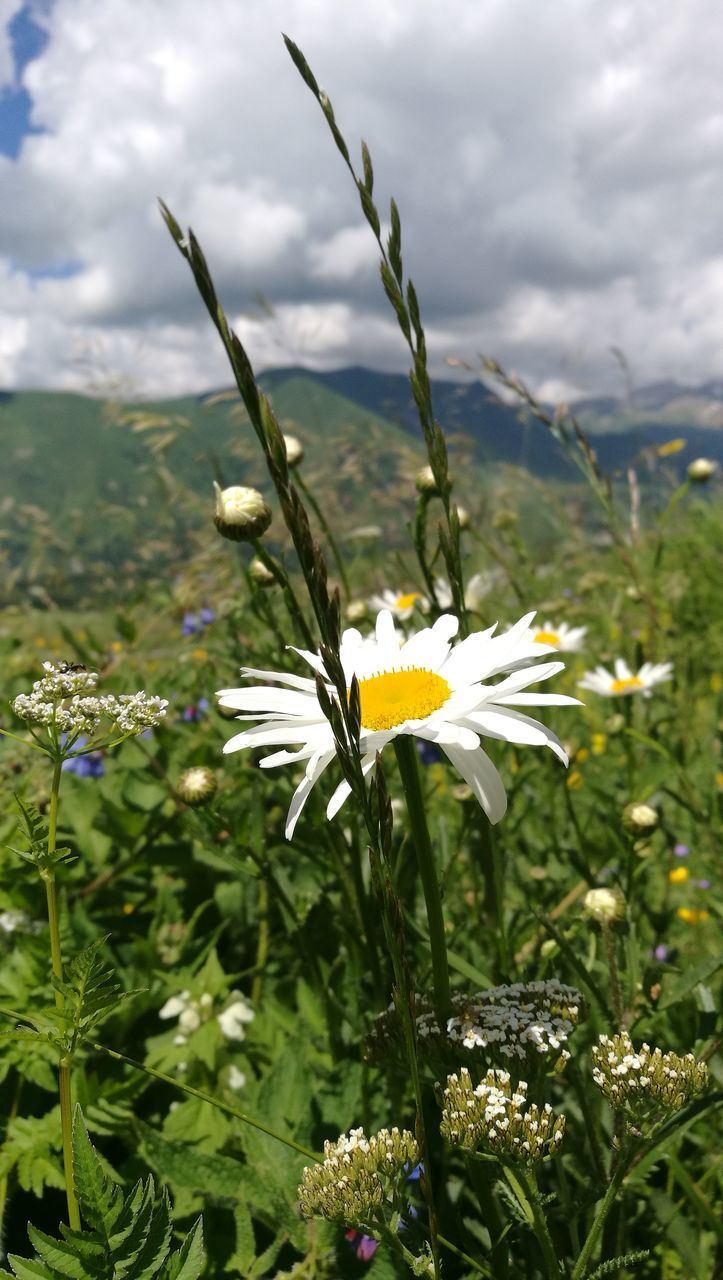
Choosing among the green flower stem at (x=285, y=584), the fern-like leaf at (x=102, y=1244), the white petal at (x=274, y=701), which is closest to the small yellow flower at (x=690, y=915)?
the green flower stem at (x=285, y=584)

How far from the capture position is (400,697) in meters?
0.97

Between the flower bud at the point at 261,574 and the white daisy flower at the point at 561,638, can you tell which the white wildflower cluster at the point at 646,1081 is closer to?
the flower bud at the point at 261,574

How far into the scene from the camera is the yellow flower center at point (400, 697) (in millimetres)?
928

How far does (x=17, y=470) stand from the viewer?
18162 cm

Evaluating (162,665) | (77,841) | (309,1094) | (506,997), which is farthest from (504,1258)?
(162,665)

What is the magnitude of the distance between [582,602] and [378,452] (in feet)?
5.61

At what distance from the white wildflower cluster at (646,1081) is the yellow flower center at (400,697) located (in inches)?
14.6

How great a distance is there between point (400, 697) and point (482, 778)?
0.47 feet

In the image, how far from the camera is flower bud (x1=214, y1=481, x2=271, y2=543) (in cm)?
122

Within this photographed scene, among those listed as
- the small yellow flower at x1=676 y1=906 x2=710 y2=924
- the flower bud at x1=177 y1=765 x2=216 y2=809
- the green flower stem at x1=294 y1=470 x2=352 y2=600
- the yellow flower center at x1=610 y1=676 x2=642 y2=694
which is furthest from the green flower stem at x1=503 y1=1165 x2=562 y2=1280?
the yellow flower center at x1=610 y1=676 x2=642 y2=694

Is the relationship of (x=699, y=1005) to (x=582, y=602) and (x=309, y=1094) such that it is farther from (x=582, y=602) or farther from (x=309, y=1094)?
(x=582, y=602)

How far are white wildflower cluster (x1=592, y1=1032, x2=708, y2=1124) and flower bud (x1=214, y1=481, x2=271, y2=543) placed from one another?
0.80 metres

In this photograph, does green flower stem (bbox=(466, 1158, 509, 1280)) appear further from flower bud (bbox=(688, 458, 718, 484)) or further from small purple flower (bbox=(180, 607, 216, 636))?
flower bud (bbox=(688, 458, 718, 484))

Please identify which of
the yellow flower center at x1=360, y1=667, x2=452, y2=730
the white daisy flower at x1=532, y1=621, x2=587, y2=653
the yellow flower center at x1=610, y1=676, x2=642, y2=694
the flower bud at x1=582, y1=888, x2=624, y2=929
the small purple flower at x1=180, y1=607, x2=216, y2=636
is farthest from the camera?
the small purple flower at x1=180, y1=607, x2=216, y2=636
